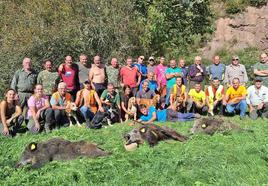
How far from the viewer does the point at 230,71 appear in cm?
1267

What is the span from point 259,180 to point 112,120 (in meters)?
6.38

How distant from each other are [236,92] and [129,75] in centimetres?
298

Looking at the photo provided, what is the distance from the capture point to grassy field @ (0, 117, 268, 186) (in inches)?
225

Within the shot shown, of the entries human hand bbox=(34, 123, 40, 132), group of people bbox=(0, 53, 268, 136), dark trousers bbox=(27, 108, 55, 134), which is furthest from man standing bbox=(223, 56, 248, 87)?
human hand bbox=(34, 123, 40, 132)

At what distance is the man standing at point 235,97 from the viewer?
475 inches

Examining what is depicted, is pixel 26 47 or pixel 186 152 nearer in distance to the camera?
pixel 186 152

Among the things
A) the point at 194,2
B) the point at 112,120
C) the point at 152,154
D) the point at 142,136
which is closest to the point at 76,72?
the point at 112,120

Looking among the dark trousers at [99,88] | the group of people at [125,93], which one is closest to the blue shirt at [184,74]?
the group of people at [125,93]

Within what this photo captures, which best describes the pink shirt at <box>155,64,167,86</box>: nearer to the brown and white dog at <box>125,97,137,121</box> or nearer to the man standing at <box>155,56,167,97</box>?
the man standing at <box>155,56,167,97</box>

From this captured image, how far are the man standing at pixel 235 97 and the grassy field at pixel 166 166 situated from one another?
3.78 meters

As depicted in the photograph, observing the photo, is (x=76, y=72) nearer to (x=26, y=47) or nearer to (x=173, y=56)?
(x=26, y=47)

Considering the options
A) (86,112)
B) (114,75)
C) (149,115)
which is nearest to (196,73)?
(149,115)

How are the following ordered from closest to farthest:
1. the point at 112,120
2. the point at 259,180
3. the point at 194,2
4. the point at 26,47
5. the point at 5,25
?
the point at 259,180 < the point at 112,120 < the point at 26,47 < the point at 5,25 < the point at 194,2

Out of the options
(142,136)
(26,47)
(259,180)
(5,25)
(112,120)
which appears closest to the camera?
(259,180)
